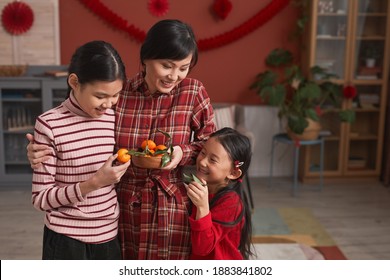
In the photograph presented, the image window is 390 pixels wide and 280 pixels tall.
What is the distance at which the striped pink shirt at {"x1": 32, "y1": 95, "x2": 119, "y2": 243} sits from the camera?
54.0 inches

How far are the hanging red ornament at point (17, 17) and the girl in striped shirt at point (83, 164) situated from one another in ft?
10.9

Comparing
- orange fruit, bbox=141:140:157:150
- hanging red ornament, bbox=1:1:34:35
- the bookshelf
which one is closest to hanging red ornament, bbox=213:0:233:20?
the bookshelf

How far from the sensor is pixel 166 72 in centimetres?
145

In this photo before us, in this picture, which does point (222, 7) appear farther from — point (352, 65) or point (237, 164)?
point (237, 164)

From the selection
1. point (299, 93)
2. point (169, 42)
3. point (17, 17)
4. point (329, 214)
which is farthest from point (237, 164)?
point (17, 17)

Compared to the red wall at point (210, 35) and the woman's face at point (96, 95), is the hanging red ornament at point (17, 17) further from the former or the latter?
the woman's face at point (96, 95)

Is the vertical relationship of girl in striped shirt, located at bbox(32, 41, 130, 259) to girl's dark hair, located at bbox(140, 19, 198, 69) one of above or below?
below

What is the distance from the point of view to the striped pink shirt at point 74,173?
54.0 inches

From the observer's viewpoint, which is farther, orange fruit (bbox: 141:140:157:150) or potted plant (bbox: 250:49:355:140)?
potted plant (bbox: 250:49:355:140)

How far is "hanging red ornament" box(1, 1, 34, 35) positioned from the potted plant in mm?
2016

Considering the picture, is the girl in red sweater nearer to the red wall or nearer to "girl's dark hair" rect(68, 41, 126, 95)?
"girl's dark hair" rect(68, 41, 126, 95)

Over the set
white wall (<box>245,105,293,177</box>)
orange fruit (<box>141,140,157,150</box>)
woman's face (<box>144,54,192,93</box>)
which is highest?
woman's face (<box>144,54,192,93</box>)

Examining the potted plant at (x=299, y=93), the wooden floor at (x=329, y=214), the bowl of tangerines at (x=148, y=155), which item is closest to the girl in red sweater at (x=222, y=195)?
the bowl of tangerines at (x=148, y=155)
